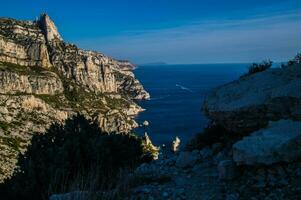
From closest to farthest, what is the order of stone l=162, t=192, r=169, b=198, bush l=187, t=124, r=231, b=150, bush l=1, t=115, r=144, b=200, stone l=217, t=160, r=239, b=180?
stone l=162, t=192, r=169, b=198
stone l=217, t=160, r=239, b=180
bush l=187, t=124, r=231, b=150
bush l=1, t=115, r=144, b=200

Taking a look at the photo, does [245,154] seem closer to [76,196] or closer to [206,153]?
[206,153]

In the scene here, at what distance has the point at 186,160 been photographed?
1308 cm

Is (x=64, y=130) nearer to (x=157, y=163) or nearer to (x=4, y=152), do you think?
(x=157, y=163)

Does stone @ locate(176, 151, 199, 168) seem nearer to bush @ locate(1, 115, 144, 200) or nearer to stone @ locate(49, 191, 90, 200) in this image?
bush @ locate(1, 115, 144, 200)

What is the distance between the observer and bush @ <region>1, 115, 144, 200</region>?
14.4 m

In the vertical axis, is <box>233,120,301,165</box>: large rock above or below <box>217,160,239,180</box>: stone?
above

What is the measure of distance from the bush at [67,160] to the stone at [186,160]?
5.92ft

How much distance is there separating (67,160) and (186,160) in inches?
177

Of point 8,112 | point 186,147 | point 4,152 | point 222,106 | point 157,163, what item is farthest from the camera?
point 8,112

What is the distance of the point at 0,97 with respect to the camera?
6206 inches

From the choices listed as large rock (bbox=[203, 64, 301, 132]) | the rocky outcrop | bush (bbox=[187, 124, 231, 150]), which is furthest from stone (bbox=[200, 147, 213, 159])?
the rocky outcrop

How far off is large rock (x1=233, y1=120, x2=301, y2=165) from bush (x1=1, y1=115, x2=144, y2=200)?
Answer: 4.04 meters

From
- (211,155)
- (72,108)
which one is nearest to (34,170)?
(211,155)

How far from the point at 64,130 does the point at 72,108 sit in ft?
561
